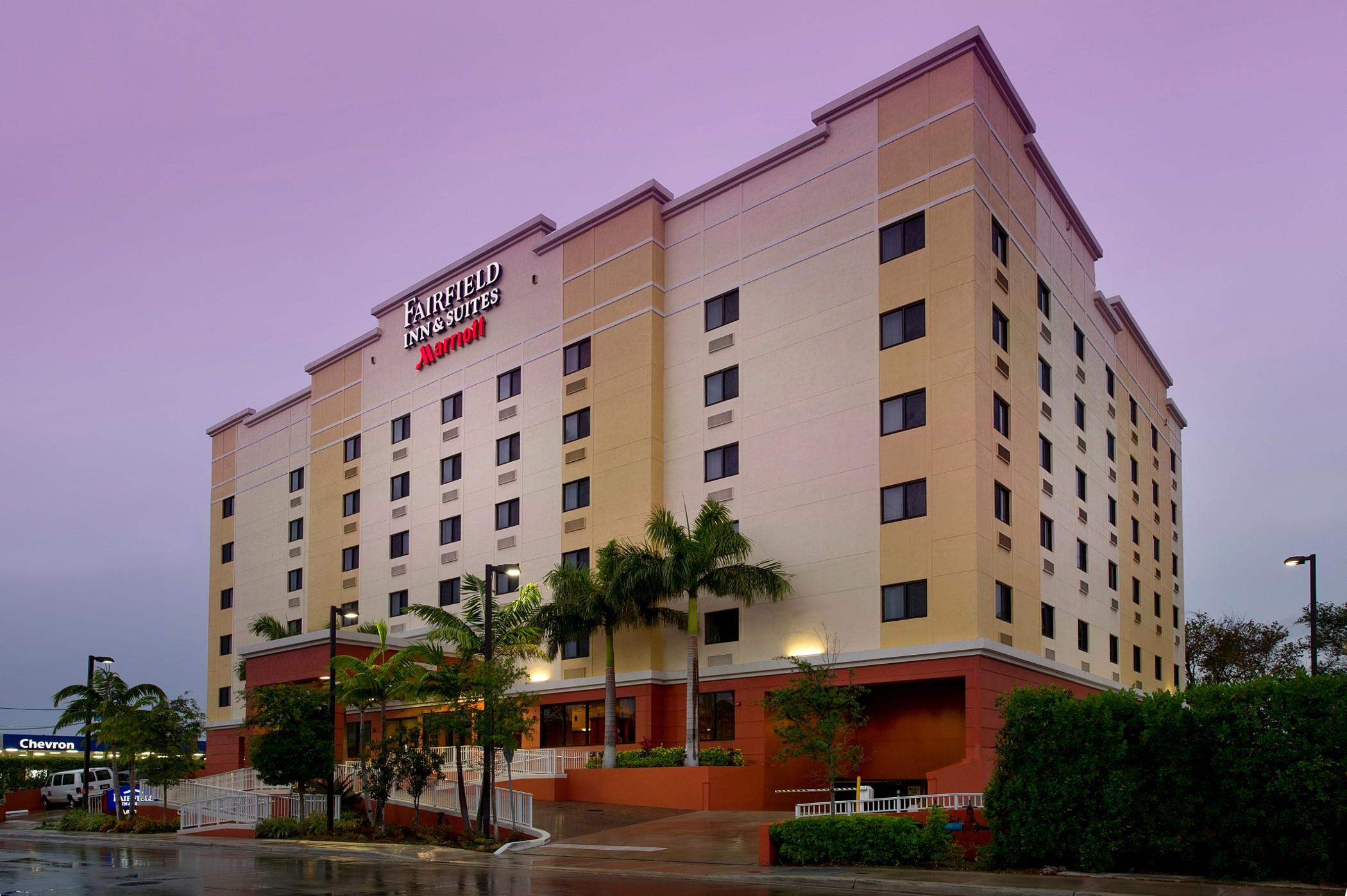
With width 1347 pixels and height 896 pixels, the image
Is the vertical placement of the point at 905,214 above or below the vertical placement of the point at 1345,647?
above

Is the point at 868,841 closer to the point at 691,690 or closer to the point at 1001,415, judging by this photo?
the point at 691,690

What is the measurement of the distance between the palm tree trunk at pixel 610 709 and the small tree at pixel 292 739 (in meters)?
9.68

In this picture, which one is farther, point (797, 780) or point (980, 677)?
point (797, 780)

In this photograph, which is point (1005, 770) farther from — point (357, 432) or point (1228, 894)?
point (357, 432)

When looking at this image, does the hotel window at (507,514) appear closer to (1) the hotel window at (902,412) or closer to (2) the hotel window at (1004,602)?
(1) the hotel window at (902,412)

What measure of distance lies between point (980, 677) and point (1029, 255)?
16.2m

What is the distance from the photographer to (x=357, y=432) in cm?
5878

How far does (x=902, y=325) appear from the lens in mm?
37656

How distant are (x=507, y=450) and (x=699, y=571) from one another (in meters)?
14.8

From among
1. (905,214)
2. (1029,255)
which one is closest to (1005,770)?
(905,214)

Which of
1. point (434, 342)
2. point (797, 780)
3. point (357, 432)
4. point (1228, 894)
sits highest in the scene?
point (434, 342)

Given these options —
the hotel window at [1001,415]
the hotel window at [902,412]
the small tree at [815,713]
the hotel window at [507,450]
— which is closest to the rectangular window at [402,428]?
the hotel window at [507,450]

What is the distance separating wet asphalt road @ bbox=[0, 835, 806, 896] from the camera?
19953mm

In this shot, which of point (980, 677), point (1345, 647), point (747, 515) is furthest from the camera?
point (1345, 647)
